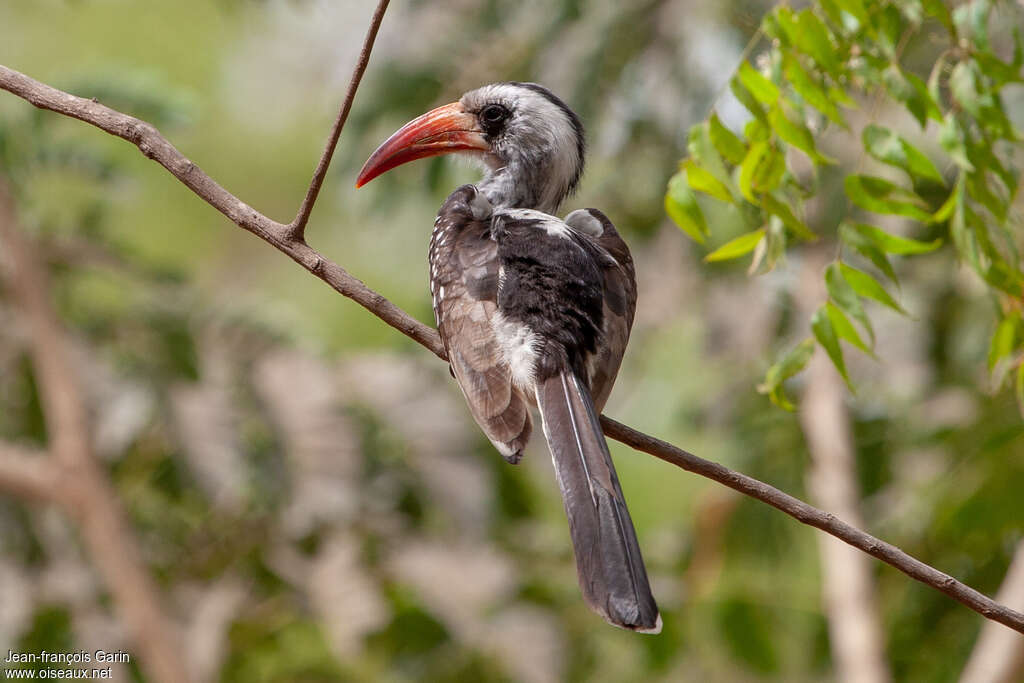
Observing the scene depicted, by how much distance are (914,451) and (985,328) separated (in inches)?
27.3

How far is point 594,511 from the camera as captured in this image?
223 cm

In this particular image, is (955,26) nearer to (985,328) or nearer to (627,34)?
(627,34)

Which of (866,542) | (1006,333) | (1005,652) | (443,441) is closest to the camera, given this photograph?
(866,542)

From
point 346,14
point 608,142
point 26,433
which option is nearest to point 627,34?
point 608,142

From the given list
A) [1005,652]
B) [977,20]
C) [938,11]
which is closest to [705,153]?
[938,11]

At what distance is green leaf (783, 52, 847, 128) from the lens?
2.30 metres

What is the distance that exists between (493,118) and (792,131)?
1.29 m

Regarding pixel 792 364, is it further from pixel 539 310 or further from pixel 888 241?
pixel 539 310

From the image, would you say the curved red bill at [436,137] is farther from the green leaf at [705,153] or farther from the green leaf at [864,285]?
the green leaf at [864,285]

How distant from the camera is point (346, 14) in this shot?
5.82 m

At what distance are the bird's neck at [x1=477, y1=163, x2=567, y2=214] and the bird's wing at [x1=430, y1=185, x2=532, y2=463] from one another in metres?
0.27

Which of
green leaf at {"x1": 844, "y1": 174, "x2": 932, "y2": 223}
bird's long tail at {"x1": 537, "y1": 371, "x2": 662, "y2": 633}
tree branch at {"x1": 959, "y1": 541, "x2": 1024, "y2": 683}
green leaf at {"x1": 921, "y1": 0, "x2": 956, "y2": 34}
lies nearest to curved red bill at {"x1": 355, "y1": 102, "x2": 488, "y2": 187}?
bird's long tail at {"x1": 537, "y1": 371, "x2": 662, "y2": 633}

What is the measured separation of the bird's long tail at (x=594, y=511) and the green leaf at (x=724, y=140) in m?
0.61

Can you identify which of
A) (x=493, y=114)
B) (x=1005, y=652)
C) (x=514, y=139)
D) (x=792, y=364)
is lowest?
(x=1005, y=652)
